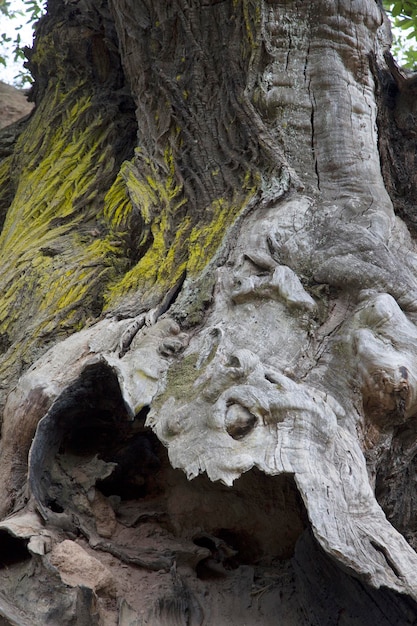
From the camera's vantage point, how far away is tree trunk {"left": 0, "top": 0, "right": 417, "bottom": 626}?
1.54 meters

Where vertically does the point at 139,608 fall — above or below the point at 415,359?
below

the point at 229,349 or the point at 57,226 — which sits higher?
the point at 229,349

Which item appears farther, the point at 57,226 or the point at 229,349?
the point at 57,226

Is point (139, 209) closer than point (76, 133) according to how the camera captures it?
Yes

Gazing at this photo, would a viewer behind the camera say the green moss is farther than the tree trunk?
Yes

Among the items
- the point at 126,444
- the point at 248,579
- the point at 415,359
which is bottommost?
the point at 248,579

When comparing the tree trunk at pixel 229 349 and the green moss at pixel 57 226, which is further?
the green moss at pixel 57 226

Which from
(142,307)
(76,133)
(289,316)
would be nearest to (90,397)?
(142,307)

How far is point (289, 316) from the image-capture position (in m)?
1.92

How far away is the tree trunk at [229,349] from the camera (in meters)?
1.54

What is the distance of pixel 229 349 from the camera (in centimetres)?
180

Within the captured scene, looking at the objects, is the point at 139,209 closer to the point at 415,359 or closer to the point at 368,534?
the point at 415,359

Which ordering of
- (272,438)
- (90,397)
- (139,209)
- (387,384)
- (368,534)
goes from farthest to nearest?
(139,209) < (90,397) < (387,384) < (272,438) < (368,534)

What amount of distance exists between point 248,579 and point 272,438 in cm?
40
